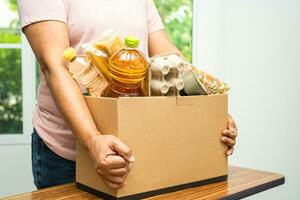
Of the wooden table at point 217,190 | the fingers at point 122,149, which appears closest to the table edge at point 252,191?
the wooden table at point 217,190

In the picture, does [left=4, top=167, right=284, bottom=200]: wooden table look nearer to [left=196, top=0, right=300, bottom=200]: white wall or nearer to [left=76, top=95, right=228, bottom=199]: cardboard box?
[left=76, top=95, right=228, bottom=199]: cardboard box

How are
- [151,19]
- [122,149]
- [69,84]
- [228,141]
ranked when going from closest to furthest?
[122,149], [69,84], [228,141], [151,19]

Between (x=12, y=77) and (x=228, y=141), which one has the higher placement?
(x=12, y=77)

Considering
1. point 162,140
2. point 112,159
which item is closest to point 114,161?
point 112,159

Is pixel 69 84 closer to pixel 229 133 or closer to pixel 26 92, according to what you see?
pixel 229 133

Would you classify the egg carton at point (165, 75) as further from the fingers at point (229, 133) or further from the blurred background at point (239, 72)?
the blurred background at point (239, 72)

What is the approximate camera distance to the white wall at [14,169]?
1.71 m

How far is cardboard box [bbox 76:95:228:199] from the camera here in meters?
0.72

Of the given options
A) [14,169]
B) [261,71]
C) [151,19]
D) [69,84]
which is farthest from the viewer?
[261,71]

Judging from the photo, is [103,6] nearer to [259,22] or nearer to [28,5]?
[28,5]

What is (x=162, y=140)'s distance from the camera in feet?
2.51

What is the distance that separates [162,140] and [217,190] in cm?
17

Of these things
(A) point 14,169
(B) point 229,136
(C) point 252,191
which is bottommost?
(A) point 14,169

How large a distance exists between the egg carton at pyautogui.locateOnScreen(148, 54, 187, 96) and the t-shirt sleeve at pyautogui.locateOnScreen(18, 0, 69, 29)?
0.25 metres
